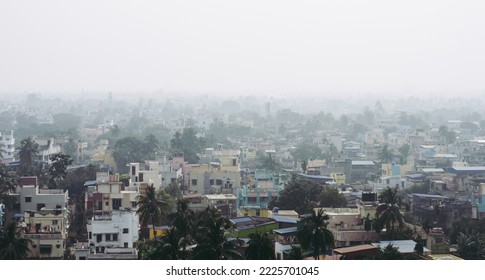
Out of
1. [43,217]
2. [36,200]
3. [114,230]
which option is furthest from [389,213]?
[36,200]

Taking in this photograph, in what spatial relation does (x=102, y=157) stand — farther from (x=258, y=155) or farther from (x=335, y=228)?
(x=335, y=228)

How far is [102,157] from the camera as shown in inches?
515

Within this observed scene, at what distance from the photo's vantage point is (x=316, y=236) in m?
5.36

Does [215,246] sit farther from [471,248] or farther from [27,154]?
[27,154]

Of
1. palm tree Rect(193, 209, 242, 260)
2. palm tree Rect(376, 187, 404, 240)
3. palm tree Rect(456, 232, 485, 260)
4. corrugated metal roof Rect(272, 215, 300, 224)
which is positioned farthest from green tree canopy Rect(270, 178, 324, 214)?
palm tree Rect(193, 209, 242, 260)

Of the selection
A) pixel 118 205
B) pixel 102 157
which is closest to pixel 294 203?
pixel 118 205

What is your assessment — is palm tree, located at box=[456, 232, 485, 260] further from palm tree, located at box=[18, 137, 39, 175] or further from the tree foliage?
palm tree, located at box=[18, 137, 39, 175]

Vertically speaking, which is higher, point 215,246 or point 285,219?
point 215,246

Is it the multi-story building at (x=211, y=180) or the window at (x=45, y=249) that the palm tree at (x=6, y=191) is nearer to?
the window at (x=45, y=249)

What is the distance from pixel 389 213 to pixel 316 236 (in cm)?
118

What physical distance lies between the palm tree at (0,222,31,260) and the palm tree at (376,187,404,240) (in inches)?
99.1

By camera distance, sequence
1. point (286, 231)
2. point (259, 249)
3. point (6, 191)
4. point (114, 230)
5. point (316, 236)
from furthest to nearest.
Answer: point (6, 191), point (114, 230), point (286, 231), point (316, 236), point (259, 249)
